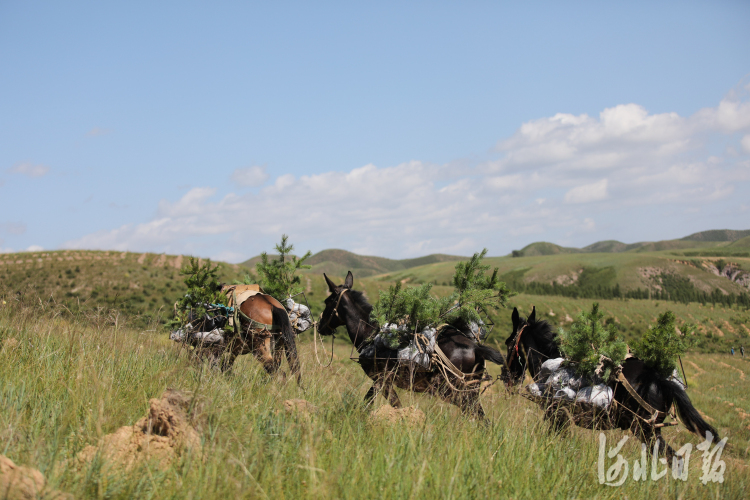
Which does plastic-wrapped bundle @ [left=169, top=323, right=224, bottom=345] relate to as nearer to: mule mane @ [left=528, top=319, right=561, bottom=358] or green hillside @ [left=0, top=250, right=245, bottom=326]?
mule mane @ [left=528, top=319, right=561, bottom=358]

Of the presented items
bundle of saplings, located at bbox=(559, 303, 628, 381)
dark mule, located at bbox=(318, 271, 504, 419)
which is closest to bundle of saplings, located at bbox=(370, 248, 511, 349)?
dark mule, located at bbox=(318, 271, 504, 419)

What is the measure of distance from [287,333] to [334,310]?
0.90 m

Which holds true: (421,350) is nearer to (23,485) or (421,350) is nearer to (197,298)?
(197,298)

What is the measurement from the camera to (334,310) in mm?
7223

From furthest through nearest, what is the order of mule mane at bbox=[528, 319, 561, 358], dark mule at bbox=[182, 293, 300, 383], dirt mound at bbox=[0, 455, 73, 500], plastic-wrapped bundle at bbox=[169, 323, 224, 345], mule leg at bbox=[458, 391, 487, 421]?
dark mule at bbox=[182, 293, 300, 383] → plastic-wrapped bundle at bbox=[169, 323, 224, 345] → mule mane at bbox=[528, 319, 561, 358] → mule leg at bbox=[458, 391, 487, 421] → dirt mound at bbox=[0, 455, 73, 500]

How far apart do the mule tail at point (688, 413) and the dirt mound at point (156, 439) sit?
528 cm

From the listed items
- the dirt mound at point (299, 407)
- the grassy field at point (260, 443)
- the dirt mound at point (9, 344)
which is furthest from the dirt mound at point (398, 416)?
the dirt mound at point (9, 344)

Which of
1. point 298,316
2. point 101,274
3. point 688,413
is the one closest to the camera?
point 688,413

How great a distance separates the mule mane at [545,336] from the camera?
6224 millimetres

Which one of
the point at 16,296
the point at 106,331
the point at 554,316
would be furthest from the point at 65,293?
the point at 554,316

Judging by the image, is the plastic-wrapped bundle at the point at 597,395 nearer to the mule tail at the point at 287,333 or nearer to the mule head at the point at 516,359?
the mule head at the point at 516,359

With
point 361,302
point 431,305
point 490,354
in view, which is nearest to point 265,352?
point 361,302

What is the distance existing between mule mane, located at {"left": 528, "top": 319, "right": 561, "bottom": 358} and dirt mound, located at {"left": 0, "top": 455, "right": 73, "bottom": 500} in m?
5.73

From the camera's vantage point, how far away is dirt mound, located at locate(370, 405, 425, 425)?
3.86 meters
